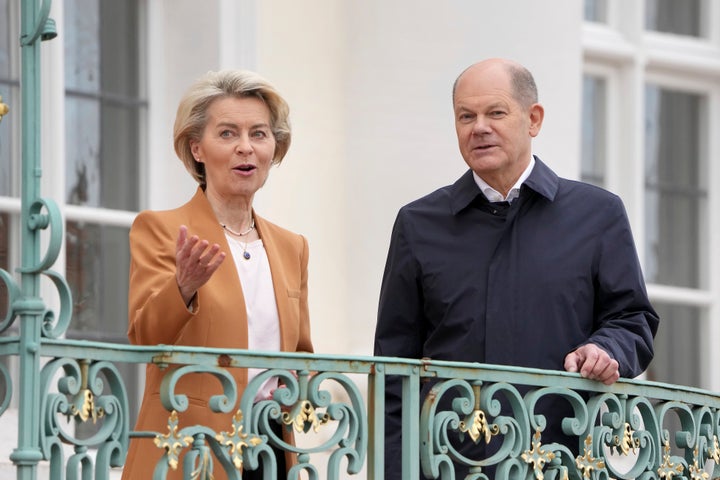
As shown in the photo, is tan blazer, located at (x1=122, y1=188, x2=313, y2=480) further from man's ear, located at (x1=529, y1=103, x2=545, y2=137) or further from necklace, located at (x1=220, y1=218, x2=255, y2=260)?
man's ear, located at (x1=529, y1=103, x2=545, y2=137)

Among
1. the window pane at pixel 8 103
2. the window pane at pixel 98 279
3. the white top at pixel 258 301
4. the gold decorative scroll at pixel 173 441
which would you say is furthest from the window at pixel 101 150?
the gold decorative scroll at pixel 173 441

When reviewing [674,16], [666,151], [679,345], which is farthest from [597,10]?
[679,345]

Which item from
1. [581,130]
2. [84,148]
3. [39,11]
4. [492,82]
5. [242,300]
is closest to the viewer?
[39,11]

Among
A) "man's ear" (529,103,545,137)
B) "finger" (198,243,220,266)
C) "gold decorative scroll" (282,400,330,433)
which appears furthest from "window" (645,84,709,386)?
"finger" (198,243,220,266)

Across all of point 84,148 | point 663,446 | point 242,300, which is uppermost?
point 84,148

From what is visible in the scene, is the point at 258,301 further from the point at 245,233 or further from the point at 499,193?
the point at 499,193

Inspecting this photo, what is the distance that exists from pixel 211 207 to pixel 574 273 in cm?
100

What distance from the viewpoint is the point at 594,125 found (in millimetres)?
10250

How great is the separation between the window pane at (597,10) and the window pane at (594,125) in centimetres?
29

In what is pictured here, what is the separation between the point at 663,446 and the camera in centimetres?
586

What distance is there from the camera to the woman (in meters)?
5.16

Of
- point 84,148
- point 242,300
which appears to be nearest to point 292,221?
point 84,148

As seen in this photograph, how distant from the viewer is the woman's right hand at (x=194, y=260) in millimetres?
4879

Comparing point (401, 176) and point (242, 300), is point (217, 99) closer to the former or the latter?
point (242, 300)
